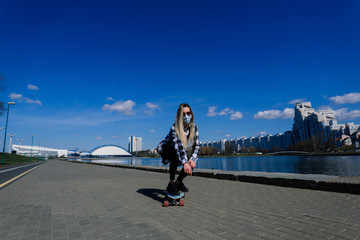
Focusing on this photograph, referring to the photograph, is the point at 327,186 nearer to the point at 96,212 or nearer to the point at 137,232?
the point at 137,232

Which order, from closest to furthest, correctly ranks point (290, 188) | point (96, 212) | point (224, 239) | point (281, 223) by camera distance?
point (224, 239) → point (281, 223) → point (96, 212) → point (290, 188)

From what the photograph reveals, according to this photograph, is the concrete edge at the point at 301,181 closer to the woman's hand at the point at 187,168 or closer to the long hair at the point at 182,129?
the long hair at the point at 182,129

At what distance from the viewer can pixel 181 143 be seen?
13.0 feet

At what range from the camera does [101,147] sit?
160875 millimetres

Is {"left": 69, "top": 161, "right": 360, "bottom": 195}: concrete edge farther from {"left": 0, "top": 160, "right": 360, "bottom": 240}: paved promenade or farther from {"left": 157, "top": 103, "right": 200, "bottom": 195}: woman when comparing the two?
{"left": 157, "top": 103, "right": 200, "bottom": 195}: woman

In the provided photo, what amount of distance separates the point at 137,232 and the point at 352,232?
8.13 feet

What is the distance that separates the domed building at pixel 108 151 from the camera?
15838cm

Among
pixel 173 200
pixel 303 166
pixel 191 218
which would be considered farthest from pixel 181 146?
pixel 303 166

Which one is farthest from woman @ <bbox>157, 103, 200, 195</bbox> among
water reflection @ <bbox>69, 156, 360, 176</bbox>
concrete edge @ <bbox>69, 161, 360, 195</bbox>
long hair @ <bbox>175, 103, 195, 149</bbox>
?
water reflection @ <bbox>69, 156, 360, 176</bbox>

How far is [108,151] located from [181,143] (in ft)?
551

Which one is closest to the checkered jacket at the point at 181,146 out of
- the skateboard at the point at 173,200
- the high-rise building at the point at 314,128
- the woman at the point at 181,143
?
the woman at the point at 181,143

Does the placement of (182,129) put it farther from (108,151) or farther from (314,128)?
(108,151)

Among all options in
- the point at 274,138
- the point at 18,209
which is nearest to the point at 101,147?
the point at 274,138

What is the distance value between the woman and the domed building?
165272mm
